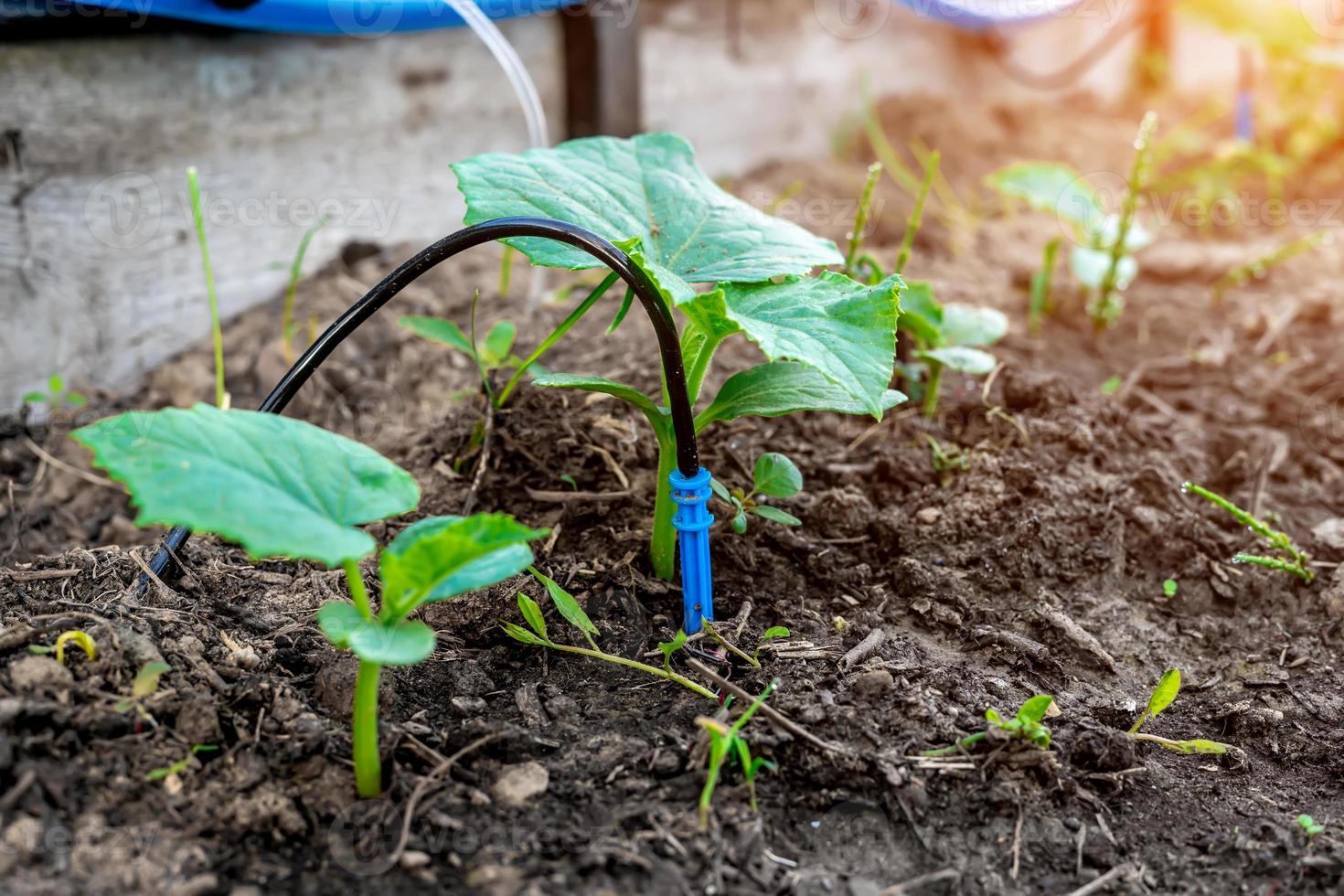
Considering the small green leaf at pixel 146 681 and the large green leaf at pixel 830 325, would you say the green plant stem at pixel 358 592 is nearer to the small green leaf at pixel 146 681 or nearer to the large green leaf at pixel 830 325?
the small green leaf at pixel 146 681

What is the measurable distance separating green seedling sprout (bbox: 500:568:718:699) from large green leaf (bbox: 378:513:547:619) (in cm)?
28

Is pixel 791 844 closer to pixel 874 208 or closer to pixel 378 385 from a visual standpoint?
pixel 378 385

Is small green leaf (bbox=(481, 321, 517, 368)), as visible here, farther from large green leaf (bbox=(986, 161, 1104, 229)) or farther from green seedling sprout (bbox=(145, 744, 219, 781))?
large green leaf (bbox=(986, 161, 1104, 229))

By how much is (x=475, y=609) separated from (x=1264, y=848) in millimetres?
914

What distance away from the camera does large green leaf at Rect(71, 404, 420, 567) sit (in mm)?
891

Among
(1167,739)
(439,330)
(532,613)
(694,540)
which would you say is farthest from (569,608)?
(1167,739)

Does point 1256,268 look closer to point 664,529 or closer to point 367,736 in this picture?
point 664,529

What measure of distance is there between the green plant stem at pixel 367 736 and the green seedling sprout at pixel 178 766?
149 mm

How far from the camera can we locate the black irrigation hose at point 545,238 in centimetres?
117

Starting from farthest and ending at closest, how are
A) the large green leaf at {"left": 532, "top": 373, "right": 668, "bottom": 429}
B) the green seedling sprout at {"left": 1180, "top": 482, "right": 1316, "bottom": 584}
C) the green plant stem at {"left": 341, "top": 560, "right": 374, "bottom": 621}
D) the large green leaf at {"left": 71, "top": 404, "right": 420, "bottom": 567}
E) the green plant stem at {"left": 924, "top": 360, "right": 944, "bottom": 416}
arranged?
1. the green plant stem at {"left": 924, "top": 360, "right": 944, "bottom": 416}
2. the green seedling sprout at {"left": 1180, "top": 482, "right": 1316, "bottom": 584}
3. the large green leaf at {"left": 532, "top": 373, "right": 668, "bottom": 429}
4. the green plant stem at {"left": 341, "top": 560, "right": 374, "bottom": 621}
5. the large green leaf at {"left": 71, "top": 404, "right": 420, "bottom": 567}

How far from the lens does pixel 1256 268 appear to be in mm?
2441

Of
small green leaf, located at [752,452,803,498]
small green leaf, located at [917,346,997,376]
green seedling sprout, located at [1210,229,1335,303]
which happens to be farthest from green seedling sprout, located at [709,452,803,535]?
green seedling sprout, located at [1210,229,1335,303]

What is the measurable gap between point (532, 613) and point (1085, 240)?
167cm

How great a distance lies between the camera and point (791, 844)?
43.8 inches
